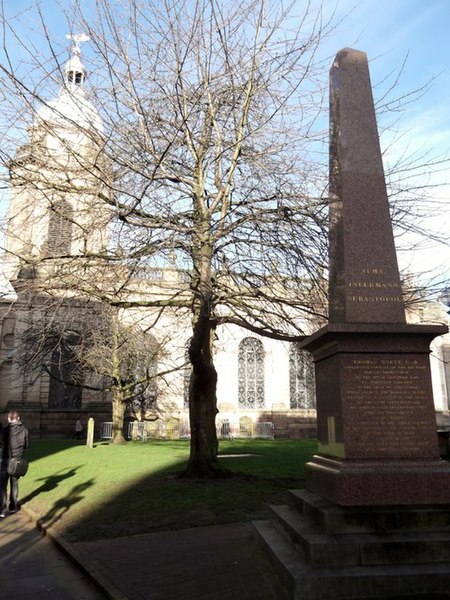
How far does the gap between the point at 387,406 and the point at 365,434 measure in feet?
1.19

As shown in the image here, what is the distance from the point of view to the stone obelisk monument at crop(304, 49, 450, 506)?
4.77m

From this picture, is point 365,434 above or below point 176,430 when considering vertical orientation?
above

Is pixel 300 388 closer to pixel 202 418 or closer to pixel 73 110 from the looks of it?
pixel 202 418

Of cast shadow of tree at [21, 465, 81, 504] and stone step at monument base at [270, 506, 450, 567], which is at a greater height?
stone step at monument base at [270, 506, 450, 567]

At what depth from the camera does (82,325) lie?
1450cm

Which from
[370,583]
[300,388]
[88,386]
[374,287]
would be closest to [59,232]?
[374,287]

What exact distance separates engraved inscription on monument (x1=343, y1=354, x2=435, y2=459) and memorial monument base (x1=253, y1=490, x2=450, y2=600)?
1.79 feet

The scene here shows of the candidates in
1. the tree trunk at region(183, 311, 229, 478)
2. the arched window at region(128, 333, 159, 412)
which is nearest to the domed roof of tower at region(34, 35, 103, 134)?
the tree trunk at region(183, 311, 229, 478)

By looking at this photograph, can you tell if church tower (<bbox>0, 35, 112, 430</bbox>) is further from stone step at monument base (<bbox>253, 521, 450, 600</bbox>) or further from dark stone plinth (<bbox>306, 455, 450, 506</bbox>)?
stone step at monument base (<bbox>253, 521, 450, 600</bbox>)

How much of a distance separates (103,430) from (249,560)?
24.5m

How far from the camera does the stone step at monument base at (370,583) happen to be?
4.03m

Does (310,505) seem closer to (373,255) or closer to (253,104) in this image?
(373,255)

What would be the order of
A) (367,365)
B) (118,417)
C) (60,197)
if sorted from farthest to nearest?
(118,417) < (60,197) < (367,365)

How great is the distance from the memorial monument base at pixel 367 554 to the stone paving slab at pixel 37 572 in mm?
2070
